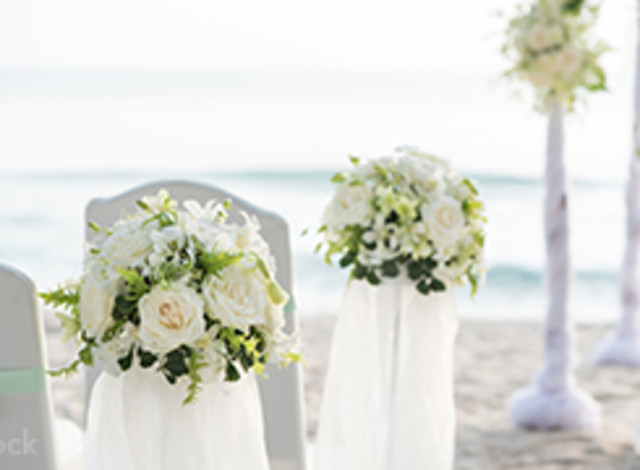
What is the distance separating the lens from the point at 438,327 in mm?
1889

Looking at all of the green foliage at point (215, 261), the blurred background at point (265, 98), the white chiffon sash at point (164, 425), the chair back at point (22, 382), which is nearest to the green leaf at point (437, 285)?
the white chiffon sash at point (164, 425)

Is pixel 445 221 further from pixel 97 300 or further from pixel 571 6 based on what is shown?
pixel 571 6

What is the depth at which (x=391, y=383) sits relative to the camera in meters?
1.90

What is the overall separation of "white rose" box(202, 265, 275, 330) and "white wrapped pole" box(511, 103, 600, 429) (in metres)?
2.53

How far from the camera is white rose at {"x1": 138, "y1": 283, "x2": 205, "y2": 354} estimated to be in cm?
108

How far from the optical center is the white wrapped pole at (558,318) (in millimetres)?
3451

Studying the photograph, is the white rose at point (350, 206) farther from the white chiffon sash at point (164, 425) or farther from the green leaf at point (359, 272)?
the white chiffon sash at point (164, 425)

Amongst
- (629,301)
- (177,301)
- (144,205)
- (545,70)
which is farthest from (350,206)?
(629,301)

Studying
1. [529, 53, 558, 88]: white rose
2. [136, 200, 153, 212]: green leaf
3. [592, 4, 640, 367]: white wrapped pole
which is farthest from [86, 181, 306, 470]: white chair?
[592, 4, 640, 367]: white wrapped pole

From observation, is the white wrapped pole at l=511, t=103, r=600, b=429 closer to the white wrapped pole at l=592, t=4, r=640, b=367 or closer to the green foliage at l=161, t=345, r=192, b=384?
the white wrapped pole at l=592, t=4, r=640, b=367

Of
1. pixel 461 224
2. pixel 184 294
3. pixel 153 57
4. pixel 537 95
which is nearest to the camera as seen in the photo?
pixel 184 294

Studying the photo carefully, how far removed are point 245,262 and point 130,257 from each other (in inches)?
5.9

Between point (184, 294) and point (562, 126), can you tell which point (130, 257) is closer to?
point (184, 294)

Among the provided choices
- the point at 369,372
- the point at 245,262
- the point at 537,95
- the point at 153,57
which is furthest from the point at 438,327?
the point at 153,57
